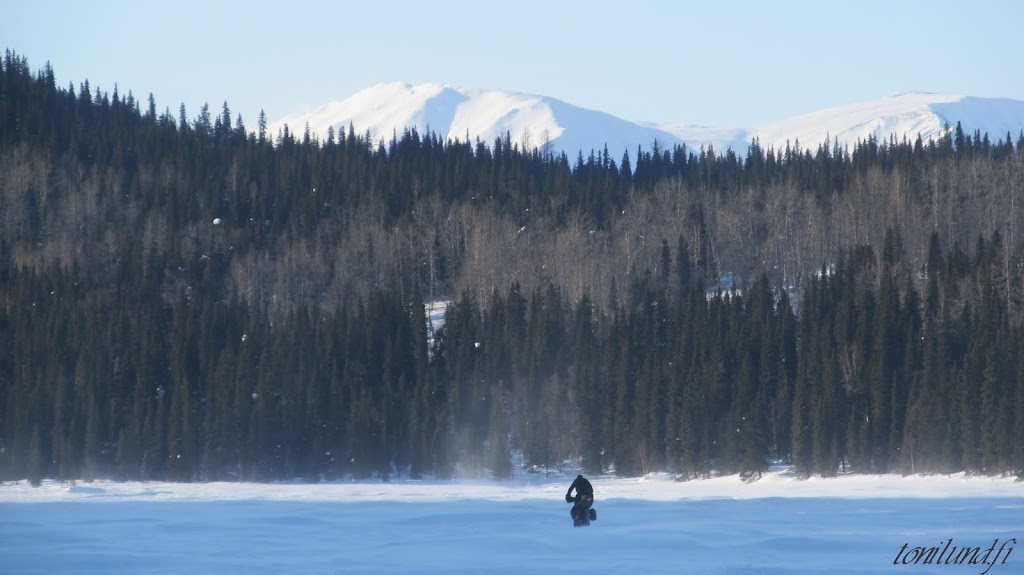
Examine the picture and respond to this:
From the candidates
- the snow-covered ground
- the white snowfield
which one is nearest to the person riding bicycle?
the snow-covered ground

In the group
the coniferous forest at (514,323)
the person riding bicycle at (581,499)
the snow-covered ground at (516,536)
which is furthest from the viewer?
the coniferous forest at (514,323)

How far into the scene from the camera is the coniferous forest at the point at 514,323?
59000 mm

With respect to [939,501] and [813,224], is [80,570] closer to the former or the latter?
[939,501]

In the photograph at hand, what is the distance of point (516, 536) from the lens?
21.7 metres

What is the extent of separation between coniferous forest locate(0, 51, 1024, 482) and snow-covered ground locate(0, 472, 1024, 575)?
82.8 ft

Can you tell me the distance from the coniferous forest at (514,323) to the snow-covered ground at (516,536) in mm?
25246

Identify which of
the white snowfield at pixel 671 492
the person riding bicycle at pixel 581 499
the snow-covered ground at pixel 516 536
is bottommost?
the white snowfield at pixel 671 492

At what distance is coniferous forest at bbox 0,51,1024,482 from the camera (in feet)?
194

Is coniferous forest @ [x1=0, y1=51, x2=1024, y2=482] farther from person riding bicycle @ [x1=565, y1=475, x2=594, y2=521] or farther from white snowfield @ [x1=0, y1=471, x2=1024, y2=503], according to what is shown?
person riding bicycle @ [x1=565, y1=475, x2=594, y2=521]

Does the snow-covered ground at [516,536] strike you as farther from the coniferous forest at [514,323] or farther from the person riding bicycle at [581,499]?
the coniferous forest at [514,323]

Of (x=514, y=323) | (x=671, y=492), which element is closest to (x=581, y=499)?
(x=671, y=492)

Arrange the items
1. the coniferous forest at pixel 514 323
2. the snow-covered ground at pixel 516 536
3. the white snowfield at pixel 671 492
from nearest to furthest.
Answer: the snow-covered ground at pixel 516 536 → the white snowfield at pixel 671 492 → the coniferous forest at pixel 514 323

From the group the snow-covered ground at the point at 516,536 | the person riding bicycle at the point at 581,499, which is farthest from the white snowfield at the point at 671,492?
the person riding bicycle at the point at 581,499

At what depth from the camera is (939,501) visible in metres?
30.6
